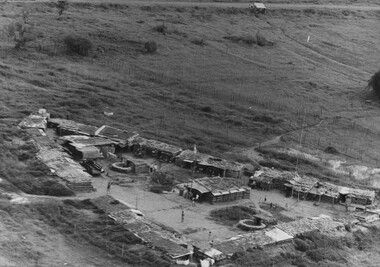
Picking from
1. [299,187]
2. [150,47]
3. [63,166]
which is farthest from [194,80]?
[63,166]

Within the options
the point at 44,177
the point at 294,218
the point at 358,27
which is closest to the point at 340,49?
the point at 358,27

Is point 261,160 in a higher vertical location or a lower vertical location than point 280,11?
lower

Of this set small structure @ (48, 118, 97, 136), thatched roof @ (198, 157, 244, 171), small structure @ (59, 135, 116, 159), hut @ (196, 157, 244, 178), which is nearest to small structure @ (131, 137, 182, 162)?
small structure @ (59, 135, 116, 159)

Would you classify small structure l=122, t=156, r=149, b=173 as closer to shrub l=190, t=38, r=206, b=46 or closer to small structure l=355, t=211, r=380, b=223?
small structure l=355, t=211, r=380, b=223

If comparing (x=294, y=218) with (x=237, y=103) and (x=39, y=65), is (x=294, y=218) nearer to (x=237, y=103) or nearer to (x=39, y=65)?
(x=237, y=103)

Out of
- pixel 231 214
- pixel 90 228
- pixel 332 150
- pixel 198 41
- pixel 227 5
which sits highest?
pixel 227 5

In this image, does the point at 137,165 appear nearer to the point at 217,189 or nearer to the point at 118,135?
the point at 118,135

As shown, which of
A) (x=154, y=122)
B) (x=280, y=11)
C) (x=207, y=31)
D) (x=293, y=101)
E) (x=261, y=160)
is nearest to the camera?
(x=261, y=160)
